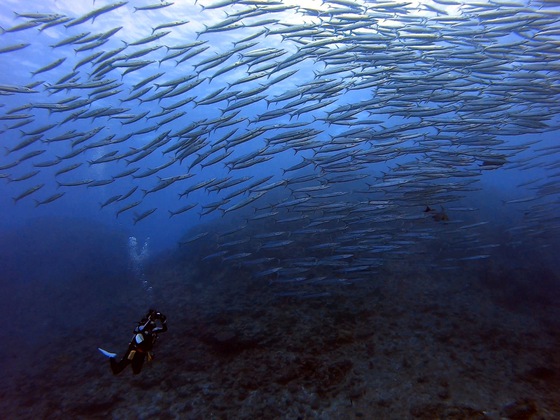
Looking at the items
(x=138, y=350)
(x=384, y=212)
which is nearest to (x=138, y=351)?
(x=138, y=350)

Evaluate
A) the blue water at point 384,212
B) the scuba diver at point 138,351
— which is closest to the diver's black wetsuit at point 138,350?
the scuba diver at point 138,351

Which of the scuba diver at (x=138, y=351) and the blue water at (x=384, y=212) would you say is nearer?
the scuba diver at (x=138, y=351)

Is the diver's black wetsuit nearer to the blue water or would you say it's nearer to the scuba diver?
the scuba diver

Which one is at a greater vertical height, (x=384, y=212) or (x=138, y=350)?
(x=138, y=350)

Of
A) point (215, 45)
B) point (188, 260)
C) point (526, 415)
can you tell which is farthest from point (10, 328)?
point (215, 45)

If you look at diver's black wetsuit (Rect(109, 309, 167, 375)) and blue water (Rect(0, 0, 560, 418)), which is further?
blue water (Rect(0, 0, 560, 418))

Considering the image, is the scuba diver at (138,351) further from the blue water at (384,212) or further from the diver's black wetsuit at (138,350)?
the blue water at (384,212)

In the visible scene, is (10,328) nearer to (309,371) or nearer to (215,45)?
(309,371)

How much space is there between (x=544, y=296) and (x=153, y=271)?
48.7 feet

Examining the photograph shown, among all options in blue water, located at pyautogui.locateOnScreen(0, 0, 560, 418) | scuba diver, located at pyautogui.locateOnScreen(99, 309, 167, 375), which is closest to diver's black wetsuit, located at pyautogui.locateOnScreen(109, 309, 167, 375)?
scuba diver, located at pyautogui.locateOnScreen(99, 309, 167, 375)

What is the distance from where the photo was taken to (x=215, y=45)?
23.5 meters

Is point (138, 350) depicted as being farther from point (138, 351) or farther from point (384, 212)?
point (384, 212)

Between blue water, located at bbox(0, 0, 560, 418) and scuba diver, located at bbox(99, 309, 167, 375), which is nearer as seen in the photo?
scuba diver, located at bbox(99, 309, 167, 375)

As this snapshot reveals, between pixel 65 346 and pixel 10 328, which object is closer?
pixel 65 346
